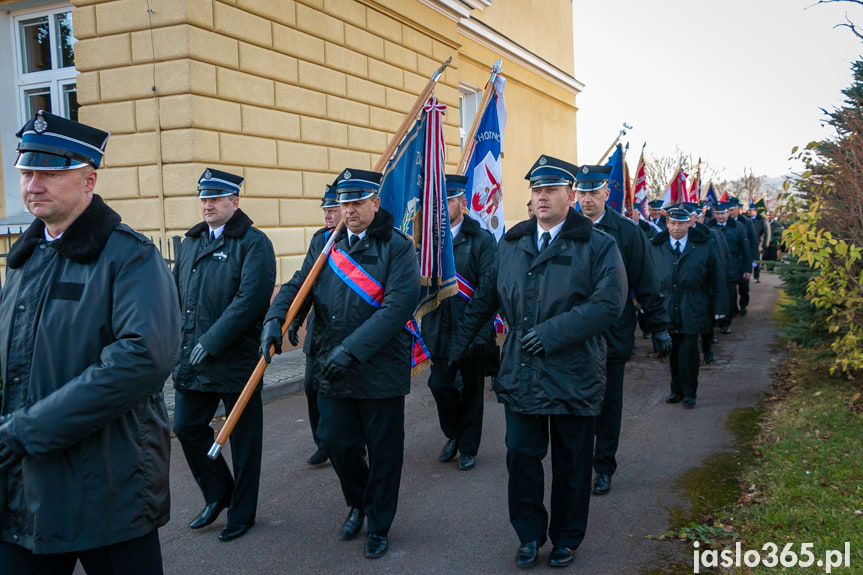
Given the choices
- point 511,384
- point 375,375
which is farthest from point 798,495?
point 375,375

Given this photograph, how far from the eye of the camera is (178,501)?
195 inches

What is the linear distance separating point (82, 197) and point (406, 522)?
293 cm

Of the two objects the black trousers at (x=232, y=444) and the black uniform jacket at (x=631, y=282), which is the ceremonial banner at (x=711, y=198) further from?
the black trousers at (x=232, y=444)

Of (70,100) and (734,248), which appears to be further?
(734,248)

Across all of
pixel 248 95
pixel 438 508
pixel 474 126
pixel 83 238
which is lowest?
pixel 438 508

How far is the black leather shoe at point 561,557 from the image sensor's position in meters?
3.79

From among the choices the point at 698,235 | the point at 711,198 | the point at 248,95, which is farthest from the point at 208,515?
the point at 711,198

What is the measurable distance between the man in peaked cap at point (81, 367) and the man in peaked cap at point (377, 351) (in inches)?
64.0

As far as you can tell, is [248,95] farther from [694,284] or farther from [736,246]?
[736,246]

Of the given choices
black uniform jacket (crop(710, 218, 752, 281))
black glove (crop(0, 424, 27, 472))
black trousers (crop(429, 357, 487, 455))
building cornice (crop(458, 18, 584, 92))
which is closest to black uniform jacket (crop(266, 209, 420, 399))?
black trousers (crop(429, 357, 487, 455))

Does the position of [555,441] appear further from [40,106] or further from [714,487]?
[40,106]

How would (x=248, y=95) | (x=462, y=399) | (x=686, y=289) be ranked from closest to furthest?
(x=462, y=399), (x=686, y=289), (x=248, y=95)

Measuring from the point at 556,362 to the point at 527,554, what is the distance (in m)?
1.04

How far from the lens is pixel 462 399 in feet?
19.1
